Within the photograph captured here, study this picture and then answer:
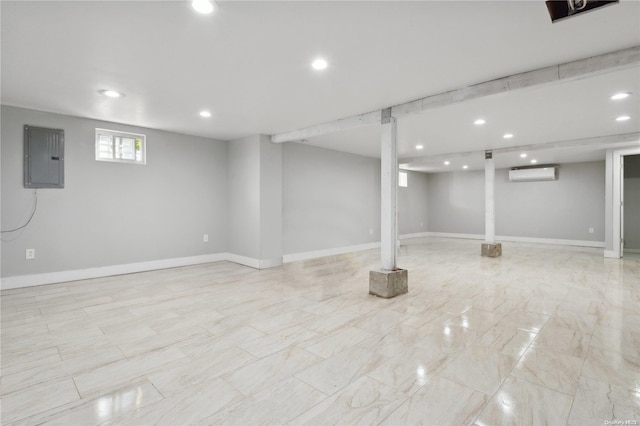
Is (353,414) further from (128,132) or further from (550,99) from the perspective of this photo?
(128,132)

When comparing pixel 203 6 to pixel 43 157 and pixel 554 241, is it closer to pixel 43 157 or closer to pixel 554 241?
pixel 43 157

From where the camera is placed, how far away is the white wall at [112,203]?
428 cm

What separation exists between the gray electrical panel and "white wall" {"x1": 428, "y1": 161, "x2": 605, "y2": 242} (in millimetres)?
11408

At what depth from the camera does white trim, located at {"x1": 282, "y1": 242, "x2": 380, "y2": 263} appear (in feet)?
21.8

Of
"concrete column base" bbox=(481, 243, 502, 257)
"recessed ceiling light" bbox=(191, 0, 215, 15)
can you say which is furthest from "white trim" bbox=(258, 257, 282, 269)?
"concrete column base" bbox=(481, 243, 502, 257)

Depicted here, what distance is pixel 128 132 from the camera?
5242mm

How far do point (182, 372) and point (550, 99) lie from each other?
5.08 meters

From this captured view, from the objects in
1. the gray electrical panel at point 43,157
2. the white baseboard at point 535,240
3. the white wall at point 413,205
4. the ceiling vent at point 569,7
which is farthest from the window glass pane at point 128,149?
the white baseboard at point 535,240

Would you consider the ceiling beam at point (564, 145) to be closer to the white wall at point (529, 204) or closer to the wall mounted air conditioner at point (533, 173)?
the wall mounted air conditioner at point (533, 173)

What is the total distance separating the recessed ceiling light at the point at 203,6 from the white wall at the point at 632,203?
36.8 ft

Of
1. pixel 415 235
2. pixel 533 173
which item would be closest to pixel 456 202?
pixel 415 235

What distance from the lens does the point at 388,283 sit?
3.95 meters

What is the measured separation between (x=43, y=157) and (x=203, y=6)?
13.5 feet

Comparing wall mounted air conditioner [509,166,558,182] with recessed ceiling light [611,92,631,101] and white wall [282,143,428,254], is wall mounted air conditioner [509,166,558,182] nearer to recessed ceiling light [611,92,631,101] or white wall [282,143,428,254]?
white wall [282,143,428,254]
